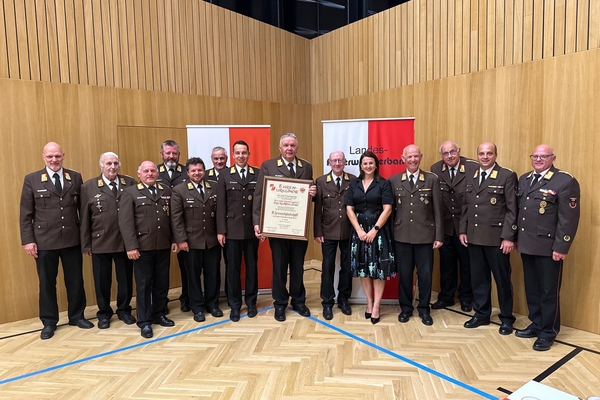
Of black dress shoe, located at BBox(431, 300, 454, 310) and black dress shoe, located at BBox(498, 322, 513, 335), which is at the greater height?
black dress shoe, located at BBox(498, 322, 513, 335)

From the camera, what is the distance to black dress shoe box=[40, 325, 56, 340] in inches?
162

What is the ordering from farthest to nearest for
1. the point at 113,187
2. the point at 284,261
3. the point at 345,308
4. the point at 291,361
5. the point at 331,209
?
the point at 345,308, the point at 284,261, the point at 331,209, the point at 113,187, the point at 291,361

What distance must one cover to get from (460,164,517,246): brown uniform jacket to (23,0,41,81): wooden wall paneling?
15.1ft

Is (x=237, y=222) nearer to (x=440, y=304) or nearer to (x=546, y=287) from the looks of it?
(x=440, y=304)

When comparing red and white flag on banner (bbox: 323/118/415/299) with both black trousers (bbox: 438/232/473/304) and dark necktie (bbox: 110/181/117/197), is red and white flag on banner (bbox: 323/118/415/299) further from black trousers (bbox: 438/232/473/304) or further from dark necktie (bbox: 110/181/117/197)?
dark necktie (bbox: 110/181/117/197)

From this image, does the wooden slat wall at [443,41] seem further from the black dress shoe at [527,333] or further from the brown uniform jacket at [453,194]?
the black dress shoe at [527,333]

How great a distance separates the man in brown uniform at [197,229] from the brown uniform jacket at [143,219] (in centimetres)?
12

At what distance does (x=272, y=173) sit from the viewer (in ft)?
14.4

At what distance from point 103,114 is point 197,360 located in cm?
311

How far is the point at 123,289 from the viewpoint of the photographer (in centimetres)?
446

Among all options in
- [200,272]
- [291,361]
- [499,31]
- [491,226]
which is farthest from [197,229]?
[499,31]

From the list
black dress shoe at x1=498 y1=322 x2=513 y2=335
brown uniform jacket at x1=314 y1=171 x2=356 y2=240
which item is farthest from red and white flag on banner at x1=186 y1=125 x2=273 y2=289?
black dress shoe at x1=498 y1=322 x2=513 y2=335

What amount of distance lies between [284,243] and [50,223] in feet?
7.40

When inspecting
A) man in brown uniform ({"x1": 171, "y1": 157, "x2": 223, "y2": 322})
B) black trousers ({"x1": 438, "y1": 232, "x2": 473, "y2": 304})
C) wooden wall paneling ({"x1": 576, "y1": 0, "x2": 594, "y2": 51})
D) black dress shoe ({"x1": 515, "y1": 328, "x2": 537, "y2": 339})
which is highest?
wooden wall paneling ({"x1": 576, "y1": 0, "x2": 594, "y2": 51})
